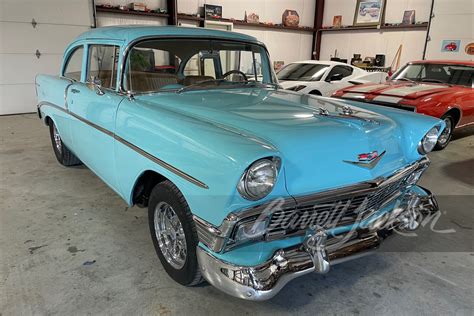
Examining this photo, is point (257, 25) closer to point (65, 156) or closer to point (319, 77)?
point (319, 77)

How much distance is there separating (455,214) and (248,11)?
441 inches

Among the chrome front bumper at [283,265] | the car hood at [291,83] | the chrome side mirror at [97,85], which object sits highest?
the chrome side mirror at [97,85]

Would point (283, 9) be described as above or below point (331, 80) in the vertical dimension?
above

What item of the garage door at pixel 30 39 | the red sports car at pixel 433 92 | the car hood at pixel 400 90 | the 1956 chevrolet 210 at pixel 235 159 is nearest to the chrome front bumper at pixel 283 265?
the 1956 chevrolet 210 at pixel 235 159

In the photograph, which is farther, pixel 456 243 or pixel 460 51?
pixel 460 51

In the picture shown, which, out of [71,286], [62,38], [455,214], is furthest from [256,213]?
[62,38]

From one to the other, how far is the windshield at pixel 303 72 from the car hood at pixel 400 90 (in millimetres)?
2421

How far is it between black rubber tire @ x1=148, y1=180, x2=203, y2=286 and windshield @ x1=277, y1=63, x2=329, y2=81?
22.6ft

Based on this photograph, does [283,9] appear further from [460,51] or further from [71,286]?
[71,286]

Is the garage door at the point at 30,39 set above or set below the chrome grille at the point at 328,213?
above

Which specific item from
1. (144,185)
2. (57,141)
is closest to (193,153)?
(144,185)

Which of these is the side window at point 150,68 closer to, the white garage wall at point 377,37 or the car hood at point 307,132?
the car hood at point 307,132

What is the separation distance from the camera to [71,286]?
218 centimetres

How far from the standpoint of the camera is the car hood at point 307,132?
178 centimetres
